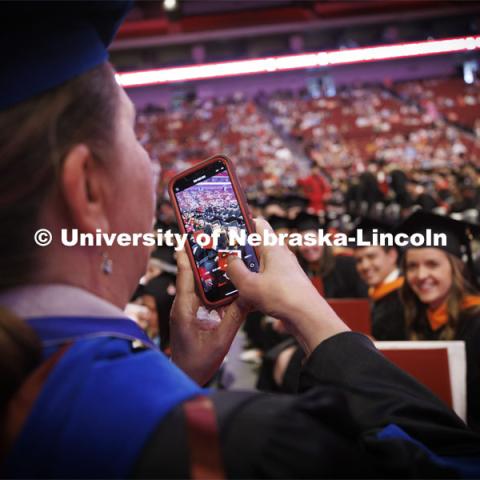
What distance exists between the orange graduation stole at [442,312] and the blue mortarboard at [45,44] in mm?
2492

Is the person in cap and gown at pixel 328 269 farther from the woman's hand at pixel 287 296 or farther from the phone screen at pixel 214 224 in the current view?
the woman's hand at pixel 287 296

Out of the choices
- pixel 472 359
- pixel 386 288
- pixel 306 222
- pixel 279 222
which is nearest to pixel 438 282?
pixel 472 359

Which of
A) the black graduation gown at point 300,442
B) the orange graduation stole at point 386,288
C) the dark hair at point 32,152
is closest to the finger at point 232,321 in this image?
the black graduation gown at point 300,442

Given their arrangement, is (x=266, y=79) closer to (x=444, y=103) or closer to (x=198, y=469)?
(x=444, y=103)

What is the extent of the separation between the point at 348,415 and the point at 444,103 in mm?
23255

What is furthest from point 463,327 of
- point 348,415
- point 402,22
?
point 402,22

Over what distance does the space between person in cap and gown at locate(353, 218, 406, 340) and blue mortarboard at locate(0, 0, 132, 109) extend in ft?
8.86

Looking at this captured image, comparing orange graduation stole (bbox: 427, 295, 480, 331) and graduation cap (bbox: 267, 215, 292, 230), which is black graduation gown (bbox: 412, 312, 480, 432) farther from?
graduation cap (bbox: 267, 215, 292, 230)

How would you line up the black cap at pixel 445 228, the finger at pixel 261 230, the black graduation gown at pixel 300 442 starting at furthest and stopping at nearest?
the black cap at pixel 445 228
the finger at pixel 261 230
the black graduation gown at pixel 300 442

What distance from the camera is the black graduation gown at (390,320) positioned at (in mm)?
3037

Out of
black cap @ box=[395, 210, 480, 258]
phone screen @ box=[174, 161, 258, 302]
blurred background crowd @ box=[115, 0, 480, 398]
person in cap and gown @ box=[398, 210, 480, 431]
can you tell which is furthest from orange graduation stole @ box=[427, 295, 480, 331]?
blurred background crowd @ box=[115, 0, 480, 398]

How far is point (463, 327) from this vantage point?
2.46 meters

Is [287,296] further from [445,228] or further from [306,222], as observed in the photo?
[306,222]

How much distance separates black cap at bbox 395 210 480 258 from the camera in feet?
9.68
